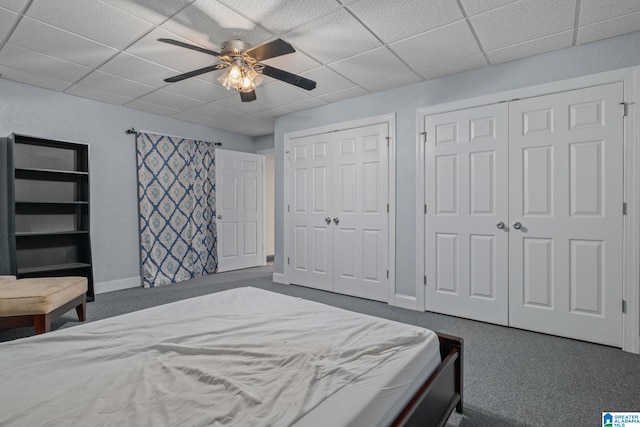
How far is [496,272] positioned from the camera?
3053mm

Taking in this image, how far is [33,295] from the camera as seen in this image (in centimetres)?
246

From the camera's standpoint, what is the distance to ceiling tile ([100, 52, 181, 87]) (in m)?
2.92

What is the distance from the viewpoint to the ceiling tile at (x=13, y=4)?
2.11 m

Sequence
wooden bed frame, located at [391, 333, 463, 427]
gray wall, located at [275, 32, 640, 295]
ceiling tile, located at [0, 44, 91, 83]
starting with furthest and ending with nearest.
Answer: ceiling tile, located at [0, 44, 91, 83] → gray wall, located at [275, 32, 640, 295] → wooden bed frame, located at [391, 333, 463, 427]

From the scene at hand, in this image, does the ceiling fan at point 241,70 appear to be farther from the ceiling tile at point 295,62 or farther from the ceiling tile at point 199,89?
the ceiling tile at point 199,89

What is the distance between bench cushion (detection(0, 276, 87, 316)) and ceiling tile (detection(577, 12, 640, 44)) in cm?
460

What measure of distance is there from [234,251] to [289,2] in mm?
4269

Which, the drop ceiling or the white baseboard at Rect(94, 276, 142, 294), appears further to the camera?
the white baseboard at Rect(94, 276, 142, 294)

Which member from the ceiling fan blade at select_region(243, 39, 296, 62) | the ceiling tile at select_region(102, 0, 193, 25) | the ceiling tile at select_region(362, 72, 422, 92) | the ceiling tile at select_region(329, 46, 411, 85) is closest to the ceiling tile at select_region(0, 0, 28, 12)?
the ceiling tile at select_region(102, 0, 193, 25)

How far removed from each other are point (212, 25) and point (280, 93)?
1.47m

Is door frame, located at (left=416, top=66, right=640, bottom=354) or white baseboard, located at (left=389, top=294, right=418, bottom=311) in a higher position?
door frame, located at (left=416, top=66, right=640, bottom=354)

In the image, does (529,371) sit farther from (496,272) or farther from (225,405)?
(225,405)

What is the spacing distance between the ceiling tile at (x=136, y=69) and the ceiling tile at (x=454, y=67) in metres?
2.51

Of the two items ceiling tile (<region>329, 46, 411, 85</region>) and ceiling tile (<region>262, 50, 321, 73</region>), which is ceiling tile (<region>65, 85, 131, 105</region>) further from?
ceiling tile (<region>329, 46, 411, 85</region>)
